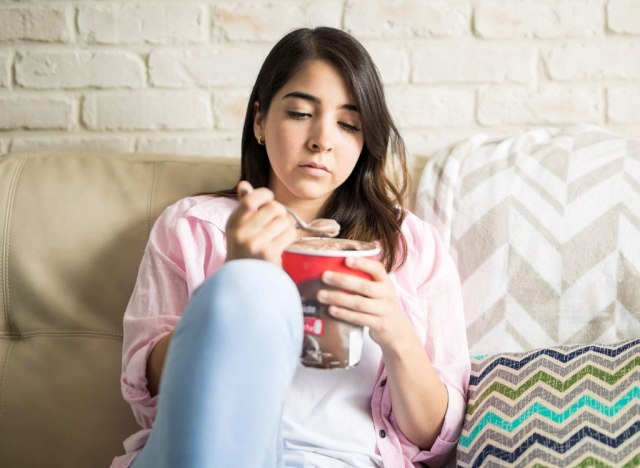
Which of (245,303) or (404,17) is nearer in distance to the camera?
(245,303)

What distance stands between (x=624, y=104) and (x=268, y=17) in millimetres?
860

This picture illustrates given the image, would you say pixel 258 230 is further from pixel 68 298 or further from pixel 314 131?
pixel 68 298

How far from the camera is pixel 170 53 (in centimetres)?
160

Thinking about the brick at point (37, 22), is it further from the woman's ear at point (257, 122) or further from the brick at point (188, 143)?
the woman's ear at point (257, 122)

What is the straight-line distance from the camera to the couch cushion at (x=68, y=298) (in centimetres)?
127

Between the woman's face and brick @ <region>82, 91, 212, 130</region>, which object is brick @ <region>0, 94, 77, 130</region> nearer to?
brick @ <region>82, 91, 212, 130</region>

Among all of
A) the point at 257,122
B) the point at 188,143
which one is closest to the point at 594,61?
the point at 257,122

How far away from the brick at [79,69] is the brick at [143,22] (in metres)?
0.05

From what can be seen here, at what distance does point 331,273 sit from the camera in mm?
784

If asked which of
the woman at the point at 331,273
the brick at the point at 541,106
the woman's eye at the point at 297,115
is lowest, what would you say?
the woman at the point at 331,273

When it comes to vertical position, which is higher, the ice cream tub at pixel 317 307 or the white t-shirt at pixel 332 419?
the ice cream tub at pixel 317 307

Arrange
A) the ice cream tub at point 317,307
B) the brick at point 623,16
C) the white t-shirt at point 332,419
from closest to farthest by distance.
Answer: the ice cream tub at point 317,307, the white t-shirt at point 332,419, the brick at point 623,16

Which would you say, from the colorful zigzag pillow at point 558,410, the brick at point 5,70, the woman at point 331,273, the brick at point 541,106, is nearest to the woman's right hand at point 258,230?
the woman at point 331,273

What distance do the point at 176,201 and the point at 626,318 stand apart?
2.88 ft
